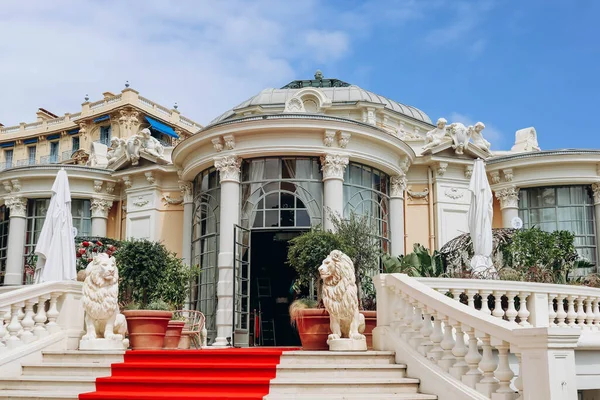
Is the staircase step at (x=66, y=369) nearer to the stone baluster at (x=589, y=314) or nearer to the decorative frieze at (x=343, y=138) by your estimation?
the stone baluster at (x=589, y=314)

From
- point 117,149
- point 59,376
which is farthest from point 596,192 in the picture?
point 59,376

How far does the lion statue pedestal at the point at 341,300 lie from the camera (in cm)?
798

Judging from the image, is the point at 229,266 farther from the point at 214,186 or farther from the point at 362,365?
the point at 362,365

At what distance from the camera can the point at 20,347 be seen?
8.12 meters

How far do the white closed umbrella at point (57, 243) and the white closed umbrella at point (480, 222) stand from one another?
691 centimetres

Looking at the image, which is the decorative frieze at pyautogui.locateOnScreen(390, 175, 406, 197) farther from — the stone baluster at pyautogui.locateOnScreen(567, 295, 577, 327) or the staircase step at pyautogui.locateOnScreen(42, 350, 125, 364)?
the staircase step at pyautogui.locateOnScreen(42, 350, 125, 364)

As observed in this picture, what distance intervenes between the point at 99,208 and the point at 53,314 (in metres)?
10.2

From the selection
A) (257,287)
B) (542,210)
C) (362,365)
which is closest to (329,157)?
(257,287)

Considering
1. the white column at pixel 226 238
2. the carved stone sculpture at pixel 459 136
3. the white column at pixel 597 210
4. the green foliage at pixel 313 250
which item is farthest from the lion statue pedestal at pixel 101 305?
the white column at pixel 597 210

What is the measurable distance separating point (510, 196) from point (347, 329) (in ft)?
32.6

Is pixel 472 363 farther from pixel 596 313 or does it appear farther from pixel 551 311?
pixel 596 313

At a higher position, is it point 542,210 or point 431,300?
point 542,210

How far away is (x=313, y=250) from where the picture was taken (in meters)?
11.3

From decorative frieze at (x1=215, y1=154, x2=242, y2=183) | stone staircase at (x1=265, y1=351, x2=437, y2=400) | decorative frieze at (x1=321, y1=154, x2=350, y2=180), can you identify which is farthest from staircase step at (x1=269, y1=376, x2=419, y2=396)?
decorative frieze at (x1=215, y1=154, x2=242, y2=183)
